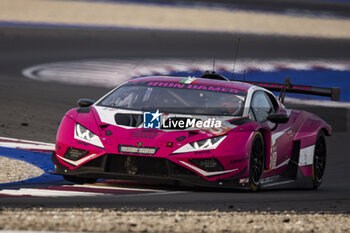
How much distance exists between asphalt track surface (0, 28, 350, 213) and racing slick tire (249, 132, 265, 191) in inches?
4.7

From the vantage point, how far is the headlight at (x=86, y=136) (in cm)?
759

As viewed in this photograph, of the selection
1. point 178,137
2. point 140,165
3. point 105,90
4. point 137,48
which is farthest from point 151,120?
point 137,48

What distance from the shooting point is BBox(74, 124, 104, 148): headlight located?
759cm

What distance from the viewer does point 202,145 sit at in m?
7.50

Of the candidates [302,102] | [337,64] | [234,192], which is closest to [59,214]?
[234,192]

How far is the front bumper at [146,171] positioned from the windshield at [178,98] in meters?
0.83

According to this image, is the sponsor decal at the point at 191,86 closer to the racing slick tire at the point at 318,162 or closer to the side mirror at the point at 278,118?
the side mirror at the point at 278,118

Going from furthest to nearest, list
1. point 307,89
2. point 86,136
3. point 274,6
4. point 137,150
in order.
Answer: point 274,6 < point 307,89 < point 86,136 < point 137,150

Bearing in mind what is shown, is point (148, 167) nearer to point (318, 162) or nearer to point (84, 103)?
point (84, 103)

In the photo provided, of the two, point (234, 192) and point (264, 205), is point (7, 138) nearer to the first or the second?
point (234, 192)

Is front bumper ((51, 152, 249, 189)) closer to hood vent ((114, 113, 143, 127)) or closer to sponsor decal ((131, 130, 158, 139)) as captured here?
sponsor decal ((131, 130, 158, 139))

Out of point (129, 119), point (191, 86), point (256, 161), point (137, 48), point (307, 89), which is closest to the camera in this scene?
point (129, 119)

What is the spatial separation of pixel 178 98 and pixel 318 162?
80.8 inches

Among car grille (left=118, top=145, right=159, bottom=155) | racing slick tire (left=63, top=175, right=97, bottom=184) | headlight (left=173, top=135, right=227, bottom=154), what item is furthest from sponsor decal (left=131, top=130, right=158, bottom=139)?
racing slick tire (left=63, top=175, right=97, bottom=184)
